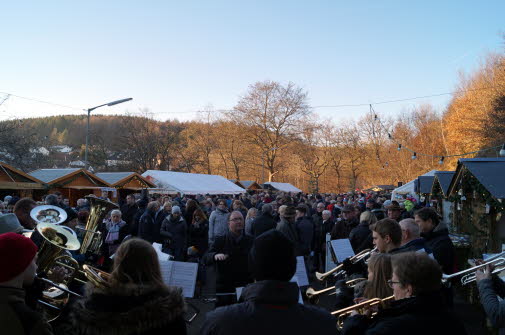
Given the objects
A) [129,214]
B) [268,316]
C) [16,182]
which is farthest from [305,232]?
[16,182]

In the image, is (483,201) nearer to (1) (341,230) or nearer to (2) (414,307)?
(1) (341,230)

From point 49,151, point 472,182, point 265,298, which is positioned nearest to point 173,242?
point 472,182

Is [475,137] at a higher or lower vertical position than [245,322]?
higher

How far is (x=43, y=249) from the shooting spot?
423 cm

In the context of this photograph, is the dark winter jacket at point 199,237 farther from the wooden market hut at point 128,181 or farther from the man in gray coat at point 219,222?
the wooden market hut at point 128,181

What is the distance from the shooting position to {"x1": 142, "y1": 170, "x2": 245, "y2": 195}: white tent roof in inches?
1049

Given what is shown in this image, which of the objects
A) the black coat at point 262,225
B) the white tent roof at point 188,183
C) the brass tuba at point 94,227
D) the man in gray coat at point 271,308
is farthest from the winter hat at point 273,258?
the white tent roof at point 188,183

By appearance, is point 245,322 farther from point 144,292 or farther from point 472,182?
point 472,182

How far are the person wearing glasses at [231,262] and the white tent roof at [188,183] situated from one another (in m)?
20.8

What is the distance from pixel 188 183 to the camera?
28.2 meters

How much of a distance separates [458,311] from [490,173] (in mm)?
2771

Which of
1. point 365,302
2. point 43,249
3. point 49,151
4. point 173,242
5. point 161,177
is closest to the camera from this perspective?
point 365,302

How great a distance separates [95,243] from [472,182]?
787 cm

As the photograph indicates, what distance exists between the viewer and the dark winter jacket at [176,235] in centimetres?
919
